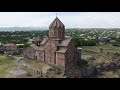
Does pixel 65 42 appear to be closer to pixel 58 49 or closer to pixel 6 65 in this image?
pixel 58 49

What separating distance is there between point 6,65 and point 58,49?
9.78 ft

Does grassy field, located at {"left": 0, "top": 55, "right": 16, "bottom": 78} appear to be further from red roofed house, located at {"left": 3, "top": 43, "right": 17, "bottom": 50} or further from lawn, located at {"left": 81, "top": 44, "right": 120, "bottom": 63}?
lawn, located at {"left": 81, "top": 44, "right": 120, "bottom": 63}

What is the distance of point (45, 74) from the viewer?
1055 cm

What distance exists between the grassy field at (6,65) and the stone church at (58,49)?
1.76 m

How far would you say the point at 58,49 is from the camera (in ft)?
41.4

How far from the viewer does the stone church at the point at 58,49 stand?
12266mm

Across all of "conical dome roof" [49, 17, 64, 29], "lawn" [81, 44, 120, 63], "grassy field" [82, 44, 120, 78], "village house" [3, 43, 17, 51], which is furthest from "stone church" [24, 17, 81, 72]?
"lawn" [81, 44, 120, 63]

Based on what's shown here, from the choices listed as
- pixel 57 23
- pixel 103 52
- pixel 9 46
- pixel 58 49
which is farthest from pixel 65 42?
pixel 103 52

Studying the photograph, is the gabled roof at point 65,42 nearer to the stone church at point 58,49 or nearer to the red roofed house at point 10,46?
the stone church at point 58,49
